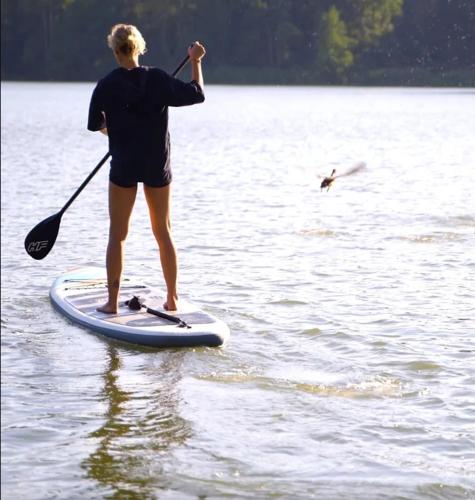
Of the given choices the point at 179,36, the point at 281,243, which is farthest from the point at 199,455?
the point at 179,36

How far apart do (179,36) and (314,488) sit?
289ft

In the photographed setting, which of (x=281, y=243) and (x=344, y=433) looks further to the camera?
(x=281, y=243)

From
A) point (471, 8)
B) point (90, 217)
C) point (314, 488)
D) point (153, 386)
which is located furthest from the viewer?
point (471, 8)

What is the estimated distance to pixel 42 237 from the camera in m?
9.00

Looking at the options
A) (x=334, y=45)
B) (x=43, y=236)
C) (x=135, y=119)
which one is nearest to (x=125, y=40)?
(x=135, y=119)

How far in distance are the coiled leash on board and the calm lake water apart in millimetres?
273

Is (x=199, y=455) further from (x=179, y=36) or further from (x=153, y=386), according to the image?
(x=179, y=36)

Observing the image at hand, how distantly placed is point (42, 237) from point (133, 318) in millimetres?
1190

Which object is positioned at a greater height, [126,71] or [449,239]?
[126,71]

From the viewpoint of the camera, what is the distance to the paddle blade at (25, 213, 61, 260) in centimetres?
892

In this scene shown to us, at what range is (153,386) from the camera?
7082 millimetres

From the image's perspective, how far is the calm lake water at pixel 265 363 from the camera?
5.71 meters

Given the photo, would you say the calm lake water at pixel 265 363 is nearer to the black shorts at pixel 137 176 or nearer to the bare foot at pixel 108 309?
the bare foot at pixel 108 309

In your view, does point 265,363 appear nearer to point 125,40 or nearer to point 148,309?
point 148,309
